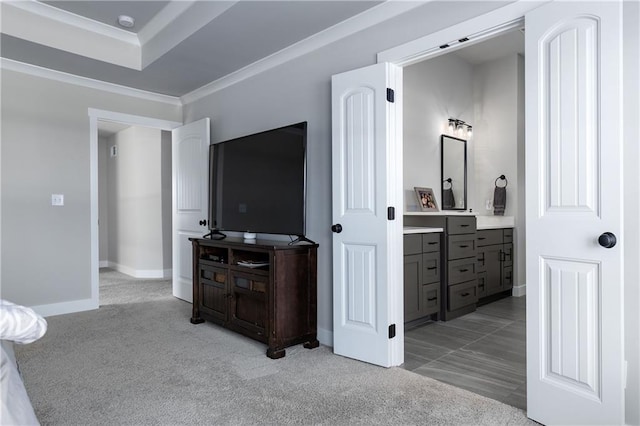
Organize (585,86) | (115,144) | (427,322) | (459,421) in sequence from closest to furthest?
(585,86) < (459,421) < (427,322) < (115,144)

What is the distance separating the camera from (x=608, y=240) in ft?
5.47

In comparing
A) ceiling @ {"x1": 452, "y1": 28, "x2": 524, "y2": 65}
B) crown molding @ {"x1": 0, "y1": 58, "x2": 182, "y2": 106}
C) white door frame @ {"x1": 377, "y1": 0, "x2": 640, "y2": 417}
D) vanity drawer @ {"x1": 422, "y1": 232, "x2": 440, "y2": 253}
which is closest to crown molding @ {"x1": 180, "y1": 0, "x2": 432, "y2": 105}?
white door frame @ {"x1": 377, "y1": 0, "x2": 640, "y2": 417}

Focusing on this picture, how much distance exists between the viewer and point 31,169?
3.88 m

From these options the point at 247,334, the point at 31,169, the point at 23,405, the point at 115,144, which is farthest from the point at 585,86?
the point at 115,144

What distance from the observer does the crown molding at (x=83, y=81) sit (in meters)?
3.77

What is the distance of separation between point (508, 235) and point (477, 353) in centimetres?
237

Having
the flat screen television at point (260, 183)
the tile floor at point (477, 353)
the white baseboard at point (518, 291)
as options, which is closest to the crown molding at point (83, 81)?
the flat screen television at point (260, 183)

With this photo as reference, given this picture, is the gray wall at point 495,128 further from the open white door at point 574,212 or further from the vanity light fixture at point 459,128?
the open white door at point 574,212

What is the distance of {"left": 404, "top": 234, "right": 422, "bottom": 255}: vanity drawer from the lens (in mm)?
3416

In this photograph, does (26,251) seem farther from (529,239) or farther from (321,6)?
(529,239)

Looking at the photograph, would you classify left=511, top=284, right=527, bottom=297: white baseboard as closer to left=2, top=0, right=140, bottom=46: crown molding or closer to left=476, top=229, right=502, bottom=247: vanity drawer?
left=476, top=229, right=502, bottom=247: vanity drawer

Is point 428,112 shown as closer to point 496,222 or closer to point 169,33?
point 496,222

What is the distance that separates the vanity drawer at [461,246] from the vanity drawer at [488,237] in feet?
0.55

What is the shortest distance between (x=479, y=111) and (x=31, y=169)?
16.9 feet
